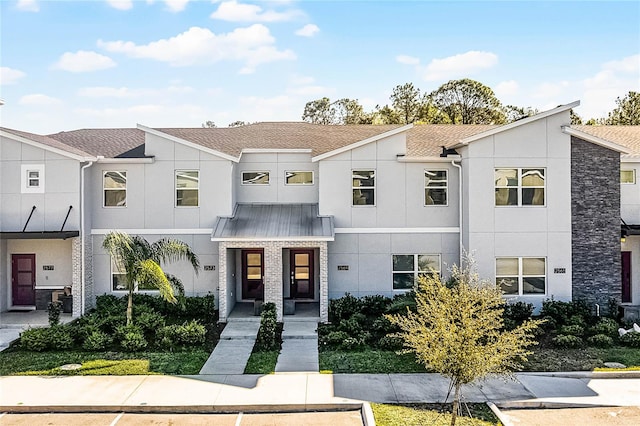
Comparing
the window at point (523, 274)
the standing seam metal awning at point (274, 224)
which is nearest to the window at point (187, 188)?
the standing seam metal awning at point (274, 224)

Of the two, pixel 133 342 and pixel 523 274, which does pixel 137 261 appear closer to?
pixel 133 342

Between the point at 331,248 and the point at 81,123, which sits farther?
the point at 81,123

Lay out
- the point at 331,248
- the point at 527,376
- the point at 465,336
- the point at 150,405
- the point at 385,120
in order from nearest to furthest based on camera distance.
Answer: the point at 465,336 < the point at 150,405 < the point at 527,376 < the point at 331,248 < the point at 385,120

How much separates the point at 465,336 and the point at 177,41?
15.5 m

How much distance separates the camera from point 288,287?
2117cm

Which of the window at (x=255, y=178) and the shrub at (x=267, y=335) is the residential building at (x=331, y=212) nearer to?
the window at (x=255, y=178)

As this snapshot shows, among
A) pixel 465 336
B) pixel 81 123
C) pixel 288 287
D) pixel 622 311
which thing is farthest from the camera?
pixel 81 123

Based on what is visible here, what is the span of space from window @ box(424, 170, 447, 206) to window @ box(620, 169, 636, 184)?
7.03m

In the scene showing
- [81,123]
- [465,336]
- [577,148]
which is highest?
[81,123]

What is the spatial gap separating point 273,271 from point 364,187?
4723 mm

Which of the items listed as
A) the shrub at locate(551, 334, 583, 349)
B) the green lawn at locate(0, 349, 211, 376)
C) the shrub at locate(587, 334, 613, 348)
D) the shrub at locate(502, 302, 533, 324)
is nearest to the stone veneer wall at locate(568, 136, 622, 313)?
the shrub at locate(502, 302, 533, 324)

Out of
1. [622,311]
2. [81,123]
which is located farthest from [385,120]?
[622,311]

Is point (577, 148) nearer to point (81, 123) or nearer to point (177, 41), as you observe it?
point (177, 41)

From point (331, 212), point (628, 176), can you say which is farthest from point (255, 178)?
point (628, 176)
